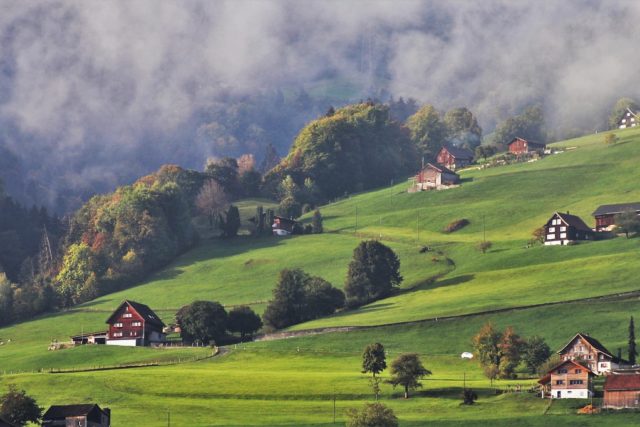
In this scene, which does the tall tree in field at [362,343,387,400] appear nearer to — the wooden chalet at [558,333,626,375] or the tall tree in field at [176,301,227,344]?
the wooden chalet at [558,333,626,375]

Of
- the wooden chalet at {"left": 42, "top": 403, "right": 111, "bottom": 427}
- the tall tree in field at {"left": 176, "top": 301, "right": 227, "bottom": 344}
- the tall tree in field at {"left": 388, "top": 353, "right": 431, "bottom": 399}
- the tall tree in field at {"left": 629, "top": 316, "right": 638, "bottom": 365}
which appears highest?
the tall tree in field at {"left": 176, "top": 301, "right": 227, "bottom": 344}

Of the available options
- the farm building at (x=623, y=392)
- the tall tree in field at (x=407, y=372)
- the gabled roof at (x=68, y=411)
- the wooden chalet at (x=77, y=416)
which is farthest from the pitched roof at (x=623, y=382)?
the gabled roof at (x=68, y=411)

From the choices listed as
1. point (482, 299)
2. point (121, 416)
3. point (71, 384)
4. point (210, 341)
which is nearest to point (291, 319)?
point (210, 341)

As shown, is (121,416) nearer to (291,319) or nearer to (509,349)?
(509,349)

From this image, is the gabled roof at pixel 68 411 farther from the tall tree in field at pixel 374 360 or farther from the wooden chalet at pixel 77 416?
the tall tree in field at pixel 374 360

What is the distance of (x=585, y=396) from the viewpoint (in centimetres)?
13850

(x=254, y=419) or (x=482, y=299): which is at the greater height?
(x=482, y=299)

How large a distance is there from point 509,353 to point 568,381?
13536mm

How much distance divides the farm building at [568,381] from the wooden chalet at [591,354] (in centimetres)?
950

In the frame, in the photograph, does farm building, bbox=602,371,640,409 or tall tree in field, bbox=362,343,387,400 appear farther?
tall tree in field, bbox=362,343,387,400

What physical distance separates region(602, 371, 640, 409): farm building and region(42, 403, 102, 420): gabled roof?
153 feet

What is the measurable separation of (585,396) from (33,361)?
247ft

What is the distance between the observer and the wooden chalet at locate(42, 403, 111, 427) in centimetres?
13312

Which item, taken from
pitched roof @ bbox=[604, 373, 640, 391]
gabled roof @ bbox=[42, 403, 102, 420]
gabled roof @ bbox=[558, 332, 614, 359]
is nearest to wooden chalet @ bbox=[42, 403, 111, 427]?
gabled roof @ bbox=[42, 403, 102, 420]
